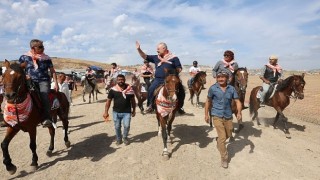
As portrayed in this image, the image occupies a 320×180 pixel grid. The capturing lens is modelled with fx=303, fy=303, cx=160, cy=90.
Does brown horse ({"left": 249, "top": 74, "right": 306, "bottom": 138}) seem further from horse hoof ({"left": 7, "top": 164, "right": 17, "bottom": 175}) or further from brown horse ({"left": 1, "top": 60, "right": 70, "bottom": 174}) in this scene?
horse hoof ({"left": 7, "top": 164, "right": 17, "bottom": 175})

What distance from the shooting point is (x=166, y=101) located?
850cm

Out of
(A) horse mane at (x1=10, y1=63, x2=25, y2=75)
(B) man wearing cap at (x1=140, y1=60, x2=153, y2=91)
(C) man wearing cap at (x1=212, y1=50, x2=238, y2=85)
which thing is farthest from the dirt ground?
(B) man wearing cap at (x1=140, y1=60, x2=153, y2=91)

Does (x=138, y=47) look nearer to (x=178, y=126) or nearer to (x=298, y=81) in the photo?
(x=178, y=126)

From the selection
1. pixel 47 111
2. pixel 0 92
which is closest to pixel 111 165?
pixel 47 111

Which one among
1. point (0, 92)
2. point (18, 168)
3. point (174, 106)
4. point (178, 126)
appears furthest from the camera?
point (0, 92)

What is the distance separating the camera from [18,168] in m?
7.52

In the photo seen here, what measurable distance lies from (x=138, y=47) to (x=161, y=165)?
3.67 m

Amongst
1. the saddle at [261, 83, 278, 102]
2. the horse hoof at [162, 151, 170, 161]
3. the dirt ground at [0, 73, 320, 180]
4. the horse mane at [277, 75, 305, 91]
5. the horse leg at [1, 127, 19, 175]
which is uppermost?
the horse mane at [277, 75, 305, 91]

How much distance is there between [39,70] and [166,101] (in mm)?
3468

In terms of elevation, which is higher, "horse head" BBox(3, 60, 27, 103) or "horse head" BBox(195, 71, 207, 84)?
"horse head" BBox(3, 60, 27, 103)

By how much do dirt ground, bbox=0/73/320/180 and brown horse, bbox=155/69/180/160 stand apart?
697mm

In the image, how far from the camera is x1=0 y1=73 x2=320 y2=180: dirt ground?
7168 millimetres

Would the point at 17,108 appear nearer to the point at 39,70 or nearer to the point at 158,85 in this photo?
the point at 39,70

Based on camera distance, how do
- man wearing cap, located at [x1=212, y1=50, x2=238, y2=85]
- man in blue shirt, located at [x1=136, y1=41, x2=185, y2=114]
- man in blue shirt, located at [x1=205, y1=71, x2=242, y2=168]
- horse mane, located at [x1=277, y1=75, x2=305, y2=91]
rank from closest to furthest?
man in blue shirt, located at [x1=205, y1=71, x2=242, y2=168], man in blue shirt, located at [x1=136, y1=41, x2=185, y2=114], man wearing cap, located at [x1=212, y1=50, x2=238, y2=85], horse mane, located at [x1=277, y1=75, x2=305, y2=91]
